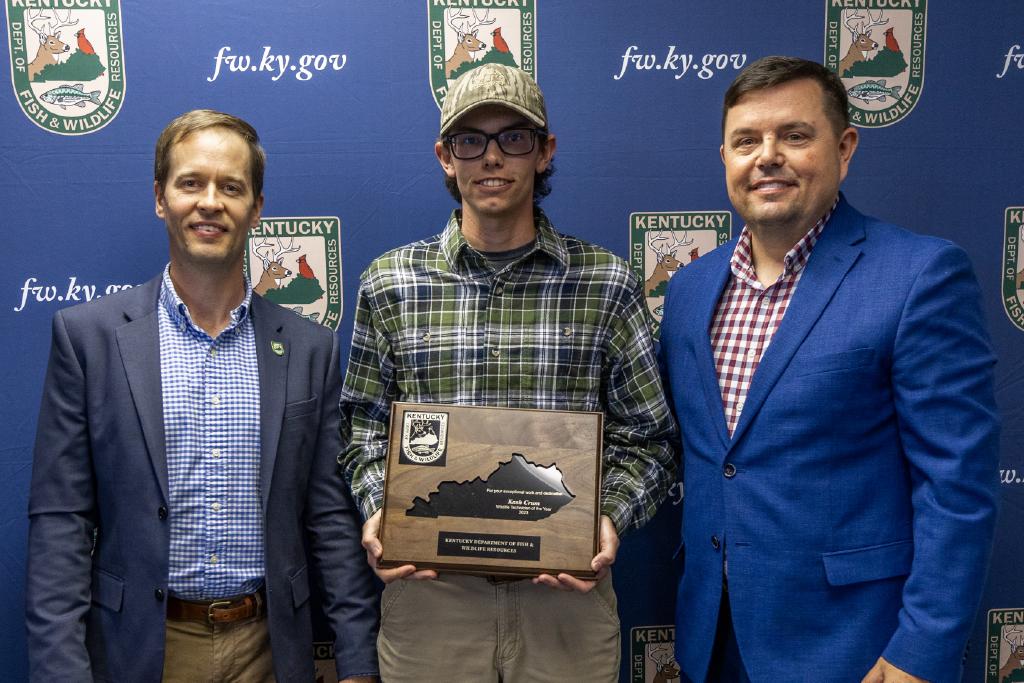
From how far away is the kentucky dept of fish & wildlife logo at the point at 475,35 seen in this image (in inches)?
80.4

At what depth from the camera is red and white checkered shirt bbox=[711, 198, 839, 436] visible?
154 centimetres

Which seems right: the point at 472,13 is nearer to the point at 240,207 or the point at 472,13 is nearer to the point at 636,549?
the point at 240,207

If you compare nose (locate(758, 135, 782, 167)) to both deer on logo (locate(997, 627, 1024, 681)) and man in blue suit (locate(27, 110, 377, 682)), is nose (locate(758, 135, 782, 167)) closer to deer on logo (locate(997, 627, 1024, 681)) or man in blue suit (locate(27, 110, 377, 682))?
man in blue suit (locate(27, 110, 377, 682))

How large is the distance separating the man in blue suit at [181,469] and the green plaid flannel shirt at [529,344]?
0.23 metres

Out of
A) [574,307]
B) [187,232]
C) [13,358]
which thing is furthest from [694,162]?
[13,358]

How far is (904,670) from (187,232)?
→ 1637mm

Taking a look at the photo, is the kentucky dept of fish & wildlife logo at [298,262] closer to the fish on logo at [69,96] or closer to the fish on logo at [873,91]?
the fish on logo at [69,96]

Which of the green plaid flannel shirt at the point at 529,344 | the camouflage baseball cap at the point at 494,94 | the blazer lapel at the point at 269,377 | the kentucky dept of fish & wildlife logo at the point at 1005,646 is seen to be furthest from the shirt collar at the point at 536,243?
the kentucky dept of fish & wildlife logo at the point at 1005,646

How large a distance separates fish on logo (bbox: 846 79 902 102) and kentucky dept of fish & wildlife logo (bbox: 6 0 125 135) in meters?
1.98

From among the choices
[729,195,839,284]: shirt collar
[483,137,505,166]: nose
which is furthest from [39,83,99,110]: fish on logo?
[729,195,839,284]: shirt collar

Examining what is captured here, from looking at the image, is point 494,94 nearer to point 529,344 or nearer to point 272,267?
point 529,344

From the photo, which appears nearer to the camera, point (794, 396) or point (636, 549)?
point (794, 396)

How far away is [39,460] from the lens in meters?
1.62

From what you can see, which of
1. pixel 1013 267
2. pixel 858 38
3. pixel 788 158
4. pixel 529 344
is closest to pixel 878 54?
pixel 858 38
